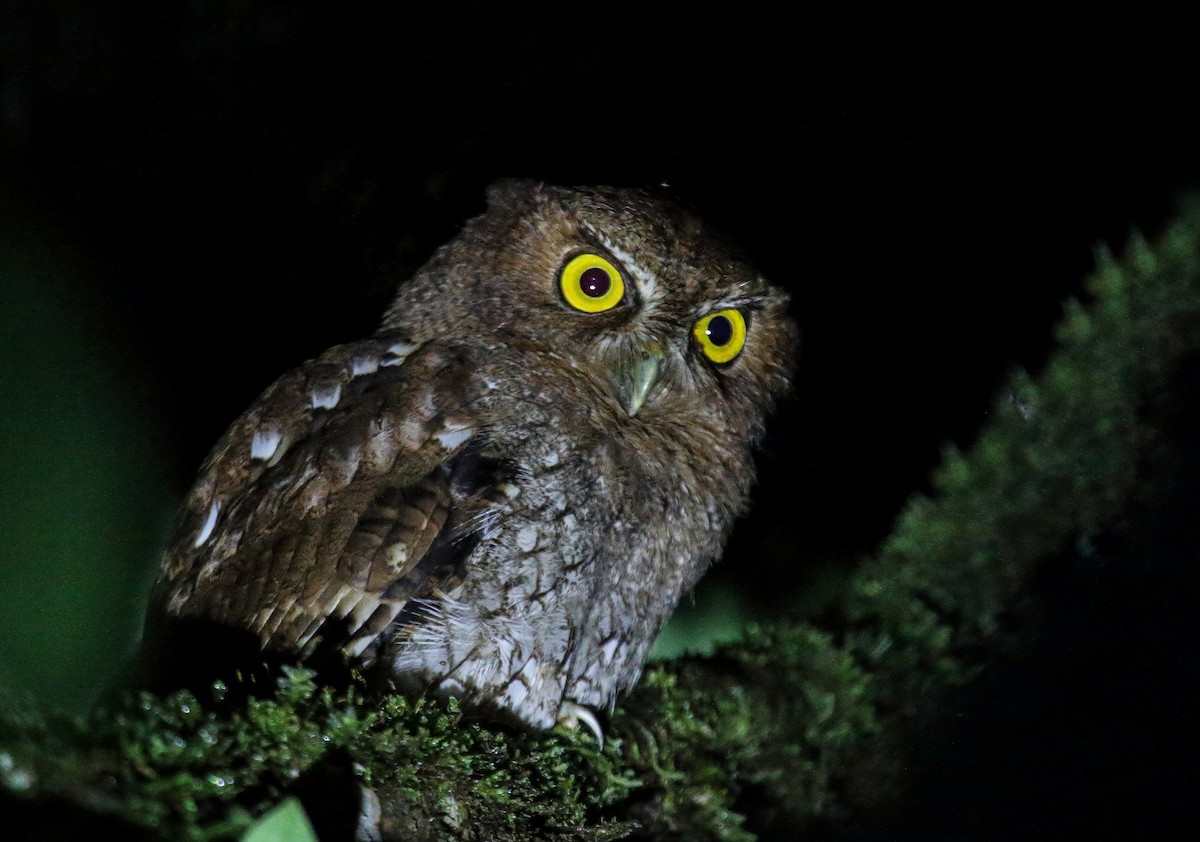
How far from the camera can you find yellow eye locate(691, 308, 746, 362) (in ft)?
5.33

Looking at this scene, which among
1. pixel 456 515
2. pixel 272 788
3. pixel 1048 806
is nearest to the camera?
pixel 272 788

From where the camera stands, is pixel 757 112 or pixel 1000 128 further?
pixel 1000 128

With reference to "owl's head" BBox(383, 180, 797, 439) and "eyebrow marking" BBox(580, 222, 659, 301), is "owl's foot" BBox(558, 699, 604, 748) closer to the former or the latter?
"owl's head" BBox(383, 180, 797, 439)

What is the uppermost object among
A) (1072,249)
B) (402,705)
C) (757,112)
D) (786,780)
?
(1072,249)

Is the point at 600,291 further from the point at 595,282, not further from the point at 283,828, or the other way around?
the point at 283,828

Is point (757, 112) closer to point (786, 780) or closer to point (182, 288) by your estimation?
point (182, 288)

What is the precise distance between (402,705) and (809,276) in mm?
1280

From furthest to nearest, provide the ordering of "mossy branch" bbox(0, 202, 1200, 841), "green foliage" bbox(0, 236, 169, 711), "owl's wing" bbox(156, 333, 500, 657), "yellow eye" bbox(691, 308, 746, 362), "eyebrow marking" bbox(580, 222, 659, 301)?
"yellow eye" bbox(691, 308, 746, 362) < "eyebrow marking" bbox(580, 222, 659, 301) < "owl's wing" bbox(156, 333, 500, 657) < "green foliage" bbox(0, 236, 169, 711) < "mossy branch" bbox(0, 202, 1200, 841)

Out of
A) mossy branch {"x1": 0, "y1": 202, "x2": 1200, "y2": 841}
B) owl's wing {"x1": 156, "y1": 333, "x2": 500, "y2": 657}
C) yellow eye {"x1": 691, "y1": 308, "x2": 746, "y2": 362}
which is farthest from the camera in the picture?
yellow eye {"x1": 691, "y1": 308, "x2": 746, "y2": 362}

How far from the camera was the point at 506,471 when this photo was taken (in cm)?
129

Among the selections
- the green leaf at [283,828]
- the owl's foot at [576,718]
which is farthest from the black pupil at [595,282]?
the green leaf at [283,828]

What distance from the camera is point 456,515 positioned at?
1257 mm

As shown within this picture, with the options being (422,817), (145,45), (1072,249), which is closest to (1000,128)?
(1072,249)

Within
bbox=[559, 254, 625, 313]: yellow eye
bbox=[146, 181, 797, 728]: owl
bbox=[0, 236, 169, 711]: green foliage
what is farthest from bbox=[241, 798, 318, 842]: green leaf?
bbox=[559, 254, 625, 313]: yellow eye
